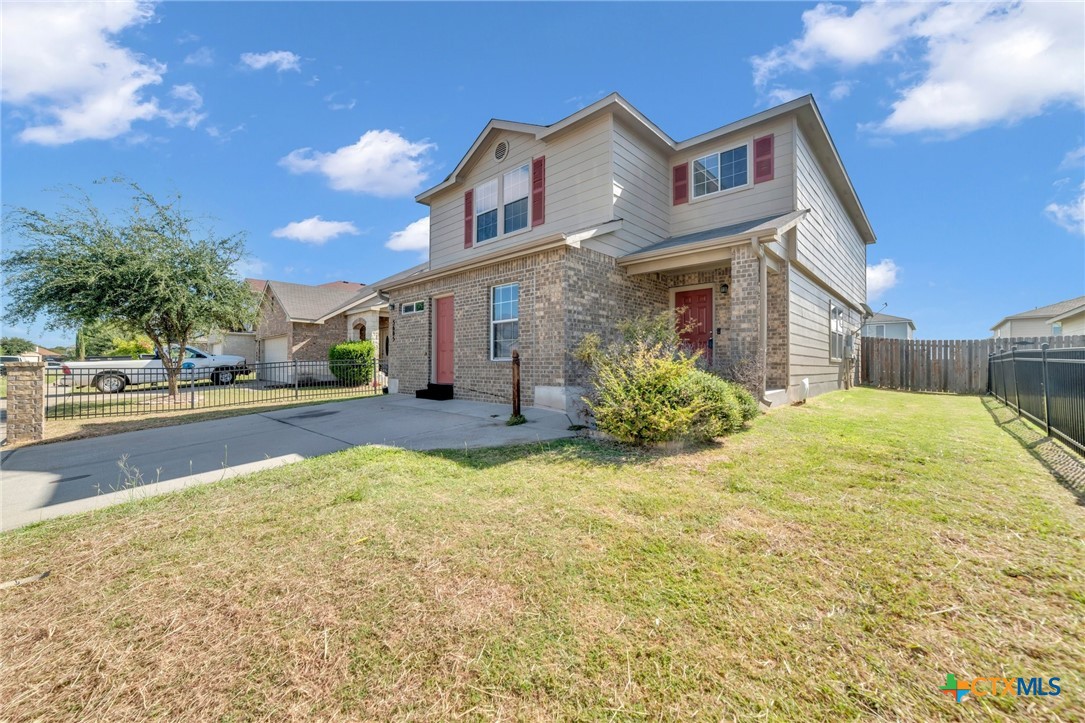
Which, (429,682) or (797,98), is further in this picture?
(797,98)

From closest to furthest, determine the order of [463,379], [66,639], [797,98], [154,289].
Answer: [66,639] → [797,98] → [463,379] → [154,289]

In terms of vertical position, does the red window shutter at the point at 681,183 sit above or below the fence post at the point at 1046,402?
above

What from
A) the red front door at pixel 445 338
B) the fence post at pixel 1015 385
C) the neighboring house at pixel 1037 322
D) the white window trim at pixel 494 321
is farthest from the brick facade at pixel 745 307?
the neighboring house at pixel 1037 322

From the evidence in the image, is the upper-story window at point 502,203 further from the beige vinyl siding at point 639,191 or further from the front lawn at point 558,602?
the front lawn at point 558,602

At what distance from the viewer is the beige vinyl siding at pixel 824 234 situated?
9578mm

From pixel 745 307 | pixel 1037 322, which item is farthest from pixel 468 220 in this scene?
pixel 1037 322

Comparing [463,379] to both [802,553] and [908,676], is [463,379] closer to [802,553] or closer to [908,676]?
[802,553]

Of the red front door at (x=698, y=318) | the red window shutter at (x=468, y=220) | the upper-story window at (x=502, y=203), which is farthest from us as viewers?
the red window shutter at (x=468, y=220)

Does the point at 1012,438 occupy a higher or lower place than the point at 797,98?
lower

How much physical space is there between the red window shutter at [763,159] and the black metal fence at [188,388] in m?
12.2

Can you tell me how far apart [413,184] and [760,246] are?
1113 cm

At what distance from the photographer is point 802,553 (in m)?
2.70

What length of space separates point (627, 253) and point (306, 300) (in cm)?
1914

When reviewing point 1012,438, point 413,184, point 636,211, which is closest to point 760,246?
point 636,211
